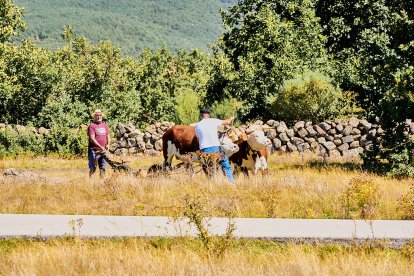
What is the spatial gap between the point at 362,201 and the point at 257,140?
→ 4498mm

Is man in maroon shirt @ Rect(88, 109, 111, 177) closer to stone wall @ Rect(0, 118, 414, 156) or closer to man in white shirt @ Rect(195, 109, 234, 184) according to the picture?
man in white shirt @ Rect(195, 109, 234, 184)

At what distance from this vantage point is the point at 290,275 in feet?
19.9

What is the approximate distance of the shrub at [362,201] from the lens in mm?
10008

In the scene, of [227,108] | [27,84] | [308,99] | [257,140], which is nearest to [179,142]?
[257,140]

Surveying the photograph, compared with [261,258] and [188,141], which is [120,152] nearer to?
[188,141]

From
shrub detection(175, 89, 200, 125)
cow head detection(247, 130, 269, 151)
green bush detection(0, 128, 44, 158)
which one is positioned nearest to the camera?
cow head detection(247, 130, 269, 151)

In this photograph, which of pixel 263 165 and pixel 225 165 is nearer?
pixel 225 165

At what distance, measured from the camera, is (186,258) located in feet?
22.4

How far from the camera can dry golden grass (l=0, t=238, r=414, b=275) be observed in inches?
247

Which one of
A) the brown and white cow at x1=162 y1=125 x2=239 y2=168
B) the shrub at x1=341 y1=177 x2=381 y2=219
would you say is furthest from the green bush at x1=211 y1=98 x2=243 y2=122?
the shrub at x1=341 y1=177 x2=381 y2=219

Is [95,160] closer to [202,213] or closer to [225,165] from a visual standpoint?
[225,165]

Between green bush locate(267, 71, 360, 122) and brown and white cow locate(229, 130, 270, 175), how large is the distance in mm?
13829

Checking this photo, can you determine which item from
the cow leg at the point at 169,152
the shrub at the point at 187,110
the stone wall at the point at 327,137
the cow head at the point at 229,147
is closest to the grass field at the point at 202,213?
the cow head at the point at 229,147

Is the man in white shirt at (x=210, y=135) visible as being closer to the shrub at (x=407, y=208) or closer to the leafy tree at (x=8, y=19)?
the shrub at (x=407, y=208)
